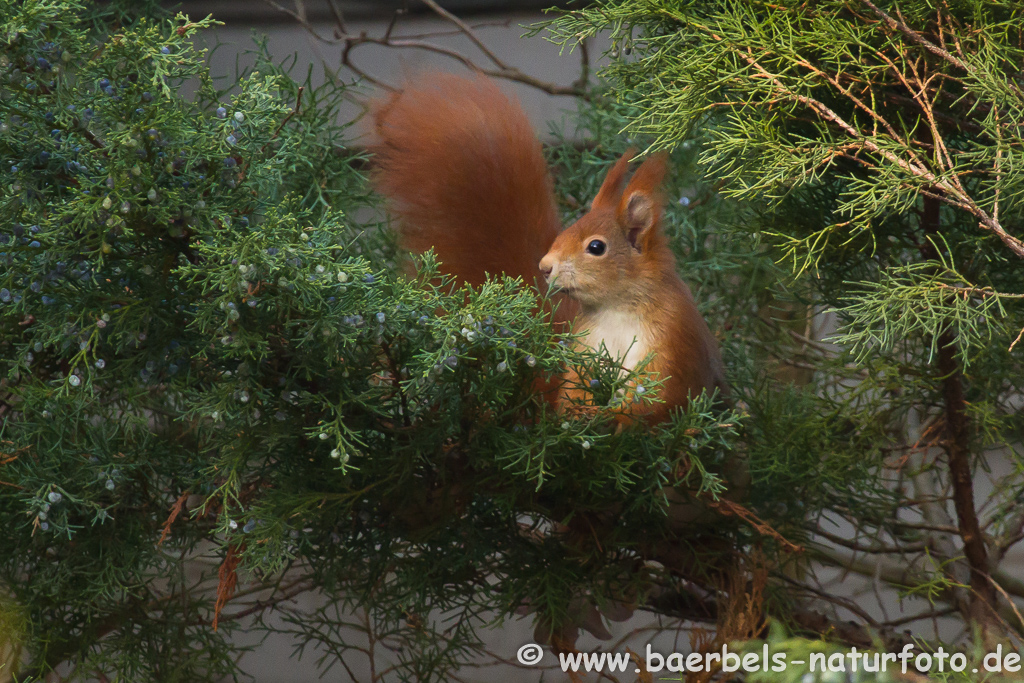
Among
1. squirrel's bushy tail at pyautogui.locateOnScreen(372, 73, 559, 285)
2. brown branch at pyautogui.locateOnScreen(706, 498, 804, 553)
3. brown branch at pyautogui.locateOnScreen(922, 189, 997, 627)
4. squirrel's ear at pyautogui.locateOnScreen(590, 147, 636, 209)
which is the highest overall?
squirrel's ear at pyautogui.locateOnScreen(590, 147, 636, 209)

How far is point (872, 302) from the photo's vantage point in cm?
59

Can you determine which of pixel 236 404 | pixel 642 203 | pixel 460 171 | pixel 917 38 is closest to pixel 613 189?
pixel 642 203

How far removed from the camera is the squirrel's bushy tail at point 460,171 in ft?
2.32

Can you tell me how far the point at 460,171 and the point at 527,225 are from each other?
8 centimetres

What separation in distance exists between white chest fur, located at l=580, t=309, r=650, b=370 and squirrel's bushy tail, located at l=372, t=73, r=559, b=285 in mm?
Result: 66

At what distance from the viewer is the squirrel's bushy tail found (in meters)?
0.71

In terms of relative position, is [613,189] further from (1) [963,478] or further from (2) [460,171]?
(1) [963,478]

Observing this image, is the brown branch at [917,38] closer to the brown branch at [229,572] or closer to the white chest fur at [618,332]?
the white chest fur at [618,332]

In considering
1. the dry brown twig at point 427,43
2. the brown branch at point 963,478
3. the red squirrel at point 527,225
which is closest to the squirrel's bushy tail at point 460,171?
the red squirrel at point 527,225

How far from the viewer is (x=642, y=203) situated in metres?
0.77

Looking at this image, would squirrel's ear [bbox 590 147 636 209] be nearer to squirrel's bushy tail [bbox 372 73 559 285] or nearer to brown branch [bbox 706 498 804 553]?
squirrel's bushy tail [bbox 372 73 559 285]

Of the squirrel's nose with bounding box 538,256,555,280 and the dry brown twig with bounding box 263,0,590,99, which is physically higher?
the dry brown twig with bounding box 263,0,590,99

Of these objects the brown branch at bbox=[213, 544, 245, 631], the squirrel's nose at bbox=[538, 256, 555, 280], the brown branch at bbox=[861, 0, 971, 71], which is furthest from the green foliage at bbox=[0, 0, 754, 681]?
the brown branch at bbox=[861, 0, 971, 71]

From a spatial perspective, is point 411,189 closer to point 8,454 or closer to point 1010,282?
point 8,454
